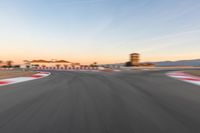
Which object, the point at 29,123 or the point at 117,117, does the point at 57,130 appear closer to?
the point at 29,123

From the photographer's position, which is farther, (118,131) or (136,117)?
(136,117)

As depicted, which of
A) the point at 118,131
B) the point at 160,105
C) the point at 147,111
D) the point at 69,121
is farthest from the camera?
the point at 160,105

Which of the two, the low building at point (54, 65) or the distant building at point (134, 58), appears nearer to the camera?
the low building at point (54, 65)

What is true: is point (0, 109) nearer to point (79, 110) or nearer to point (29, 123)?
point (29, 123)

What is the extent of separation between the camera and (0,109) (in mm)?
4387

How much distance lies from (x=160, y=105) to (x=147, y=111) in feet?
2.57

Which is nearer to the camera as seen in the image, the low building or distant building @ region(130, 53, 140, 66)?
the low building

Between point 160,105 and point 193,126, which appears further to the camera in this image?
point 160,105

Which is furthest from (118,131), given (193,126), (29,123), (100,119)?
(29,123)

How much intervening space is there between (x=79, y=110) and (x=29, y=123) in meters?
1.22

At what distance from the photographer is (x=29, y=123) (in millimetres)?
3387

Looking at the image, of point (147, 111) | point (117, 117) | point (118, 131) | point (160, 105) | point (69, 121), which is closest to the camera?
point (118, 131)

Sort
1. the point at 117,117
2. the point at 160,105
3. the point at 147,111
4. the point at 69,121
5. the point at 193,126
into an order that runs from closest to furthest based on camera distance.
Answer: the point at 193,126 < the point at 69,121 < the point at 117,117 < the point at 147,111 < the point at 160,105

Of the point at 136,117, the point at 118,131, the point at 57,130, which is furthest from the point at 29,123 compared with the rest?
the point at 136,117
